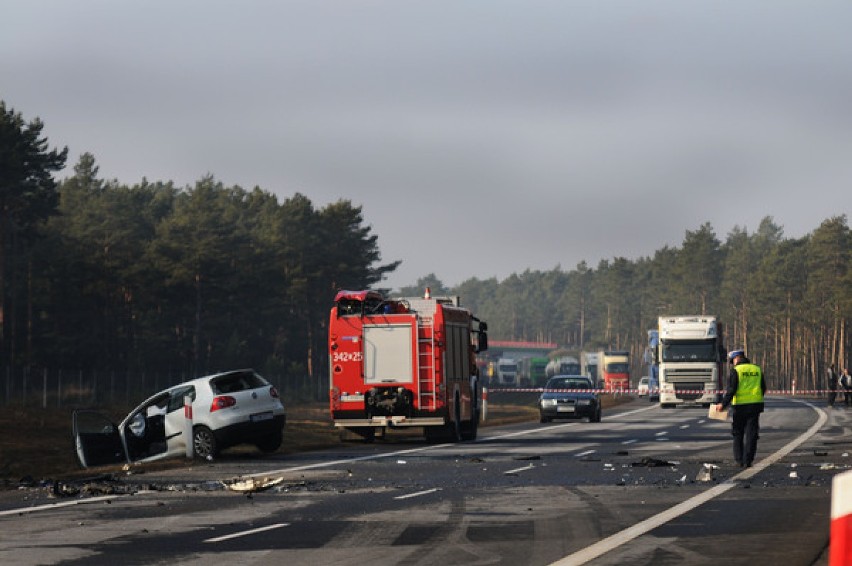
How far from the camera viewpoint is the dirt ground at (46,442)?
89.8 ft

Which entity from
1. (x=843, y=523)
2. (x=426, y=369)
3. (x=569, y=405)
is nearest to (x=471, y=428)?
(x=426, y=369)

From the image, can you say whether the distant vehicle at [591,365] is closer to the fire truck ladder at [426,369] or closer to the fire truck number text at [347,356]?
the fire truck number text at [347,356]

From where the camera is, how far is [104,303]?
108 meters

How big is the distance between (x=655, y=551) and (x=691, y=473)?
409 inches

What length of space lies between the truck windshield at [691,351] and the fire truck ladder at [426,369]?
27.1m

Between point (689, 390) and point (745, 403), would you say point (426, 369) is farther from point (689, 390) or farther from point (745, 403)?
point (689, 390)

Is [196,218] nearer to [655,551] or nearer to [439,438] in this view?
[439,438]

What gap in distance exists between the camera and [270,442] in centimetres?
3005

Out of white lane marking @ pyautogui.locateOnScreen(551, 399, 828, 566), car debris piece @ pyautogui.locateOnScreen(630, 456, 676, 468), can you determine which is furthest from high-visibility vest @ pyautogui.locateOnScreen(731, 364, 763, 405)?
car debris piece @ pyautogui.locateOnScreen(630, 456, 676, 468)

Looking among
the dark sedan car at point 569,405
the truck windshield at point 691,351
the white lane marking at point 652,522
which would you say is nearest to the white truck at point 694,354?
the truck windshield at point 691,351

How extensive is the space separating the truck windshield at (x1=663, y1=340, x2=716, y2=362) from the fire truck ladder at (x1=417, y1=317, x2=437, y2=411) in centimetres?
2715

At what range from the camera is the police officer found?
79.5 feet

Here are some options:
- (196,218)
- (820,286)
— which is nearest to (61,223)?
(196,218)

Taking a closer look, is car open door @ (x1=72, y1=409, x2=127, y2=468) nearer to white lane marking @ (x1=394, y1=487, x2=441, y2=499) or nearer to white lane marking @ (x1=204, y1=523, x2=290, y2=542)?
white lane marking @ (x1=394, y1=487, x2=441, y2=499)
